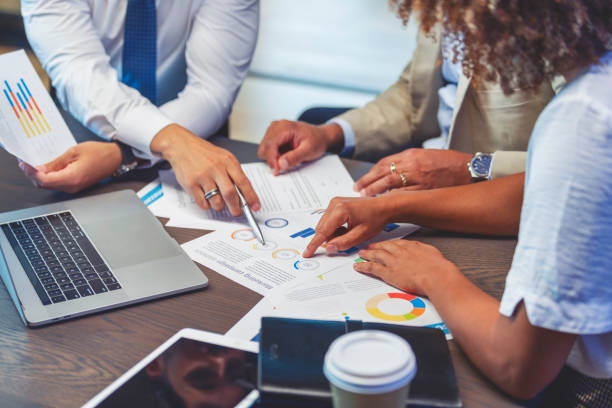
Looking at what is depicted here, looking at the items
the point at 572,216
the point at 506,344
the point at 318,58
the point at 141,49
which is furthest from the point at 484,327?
the point at 318,58

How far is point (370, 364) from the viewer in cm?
49

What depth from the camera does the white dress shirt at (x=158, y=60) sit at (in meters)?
1.26

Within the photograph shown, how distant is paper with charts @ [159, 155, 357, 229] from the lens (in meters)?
1.06

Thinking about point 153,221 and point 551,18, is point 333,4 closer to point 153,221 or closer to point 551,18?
point 153,221

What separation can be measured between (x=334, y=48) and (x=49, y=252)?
3364 mm

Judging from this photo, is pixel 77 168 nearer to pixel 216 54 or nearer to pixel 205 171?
pixel 205 171

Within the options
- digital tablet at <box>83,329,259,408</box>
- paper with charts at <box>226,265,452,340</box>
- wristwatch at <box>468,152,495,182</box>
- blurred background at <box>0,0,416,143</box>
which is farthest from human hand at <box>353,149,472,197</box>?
blurred background at <box>0,0,416,143</box>

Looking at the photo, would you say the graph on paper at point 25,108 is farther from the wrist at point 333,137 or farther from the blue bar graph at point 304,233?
the wrist at point 333,137

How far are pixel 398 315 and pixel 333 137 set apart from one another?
782 mm

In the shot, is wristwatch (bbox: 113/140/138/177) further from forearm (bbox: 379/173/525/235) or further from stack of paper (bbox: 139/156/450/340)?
forearm (bbox: 379/173/525/235)

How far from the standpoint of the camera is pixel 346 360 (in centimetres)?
49

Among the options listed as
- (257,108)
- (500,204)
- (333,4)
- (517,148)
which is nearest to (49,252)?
(500,204)

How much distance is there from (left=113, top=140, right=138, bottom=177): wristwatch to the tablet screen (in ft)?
2.05

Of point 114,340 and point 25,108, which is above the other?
point 25,108
